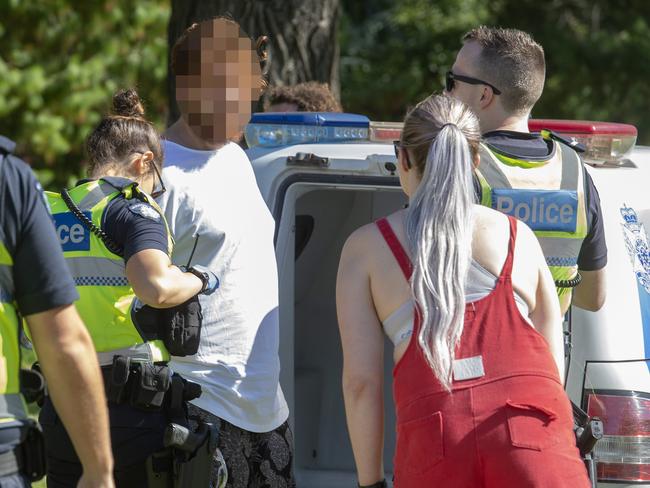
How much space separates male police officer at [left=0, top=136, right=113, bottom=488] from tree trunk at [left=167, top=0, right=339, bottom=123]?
3715 mm

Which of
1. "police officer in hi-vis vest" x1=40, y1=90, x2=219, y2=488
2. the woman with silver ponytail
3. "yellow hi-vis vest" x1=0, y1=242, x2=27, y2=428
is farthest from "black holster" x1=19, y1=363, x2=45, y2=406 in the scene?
the woman with silver ponytail

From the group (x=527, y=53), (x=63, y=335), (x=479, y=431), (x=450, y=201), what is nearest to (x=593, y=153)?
(x=527, y=53)

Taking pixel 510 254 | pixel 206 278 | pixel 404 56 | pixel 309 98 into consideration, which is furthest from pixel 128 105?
pixel 404 56

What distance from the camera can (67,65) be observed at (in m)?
10.8

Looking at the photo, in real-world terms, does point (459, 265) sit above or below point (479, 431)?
above

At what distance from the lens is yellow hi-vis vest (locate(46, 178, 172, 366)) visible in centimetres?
300

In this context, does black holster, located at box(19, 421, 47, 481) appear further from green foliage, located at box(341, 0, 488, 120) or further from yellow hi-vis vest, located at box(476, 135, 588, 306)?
green foliage, located at box(341, 0, 488, 120)

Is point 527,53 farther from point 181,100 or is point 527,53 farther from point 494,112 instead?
point 181,100

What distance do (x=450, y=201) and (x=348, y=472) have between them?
217cm

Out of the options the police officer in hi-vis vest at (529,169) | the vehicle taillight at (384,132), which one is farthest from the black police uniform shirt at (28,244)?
the vehicle taillight at (384,132)

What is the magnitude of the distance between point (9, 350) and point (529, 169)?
61.7 inches

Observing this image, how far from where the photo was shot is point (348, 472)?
454cm

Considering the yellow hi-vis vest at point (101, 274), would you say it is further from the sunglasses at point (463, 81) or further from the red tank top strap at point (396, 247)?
the sunglasses at point (463, 81)

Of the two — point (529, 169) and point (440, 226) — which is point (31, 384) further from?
point (529, 169)
